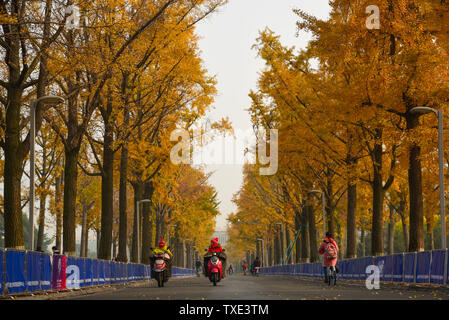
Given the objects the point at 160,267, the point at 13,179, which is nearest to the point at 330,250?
the point at 160,267

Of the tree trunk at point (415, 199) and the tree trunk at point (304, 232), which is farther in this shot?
the tree trunk at point (304, 232)

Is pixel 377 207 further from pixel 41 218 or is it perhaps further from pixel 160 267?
pixel 41 218

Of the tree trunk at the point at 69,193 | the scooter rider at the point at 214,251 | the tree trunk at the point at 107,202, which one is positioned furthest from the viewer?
the tree trunk at the point at 107,202

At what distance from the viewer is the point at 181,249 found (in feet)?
312

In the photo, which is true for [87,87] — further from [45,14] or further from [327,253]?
[327,253]

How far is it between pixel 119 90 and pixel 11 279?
590 inches

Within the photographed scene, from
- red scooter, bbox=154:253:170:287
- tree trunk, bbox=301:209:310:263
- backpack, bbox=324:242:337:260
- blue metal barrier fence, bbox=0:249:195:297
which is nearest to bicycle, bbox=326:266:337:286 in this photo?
backpack, bbox=324:242:337:260

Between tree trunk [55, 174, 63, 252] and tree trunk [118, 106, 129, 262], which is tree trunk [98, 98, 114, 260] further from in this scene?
tree trunk [55, 174, 63, 252]

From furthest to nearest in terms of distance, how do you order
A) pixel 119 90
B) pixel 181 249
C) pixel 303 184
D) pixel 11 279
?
→ pixel 181 249 → pixel 303 184 → pixel 119 90 → pixel 11 279

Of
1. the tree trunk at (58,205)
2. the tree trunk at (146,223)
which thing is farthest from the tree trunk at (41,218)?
the tree trunk at (146,223)

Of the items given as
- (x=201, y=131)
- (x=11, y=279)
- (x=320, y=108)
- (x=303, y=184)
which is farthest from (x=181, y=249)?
(x=11, y=279)

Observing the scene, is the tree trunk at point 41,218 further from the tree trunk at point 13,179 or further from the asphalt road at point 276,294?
the tree trunk at point 13,179

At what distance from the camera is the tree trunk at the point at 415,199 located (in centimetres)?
2616

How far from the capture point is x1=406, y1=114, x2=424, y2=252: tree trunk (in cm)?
2616
